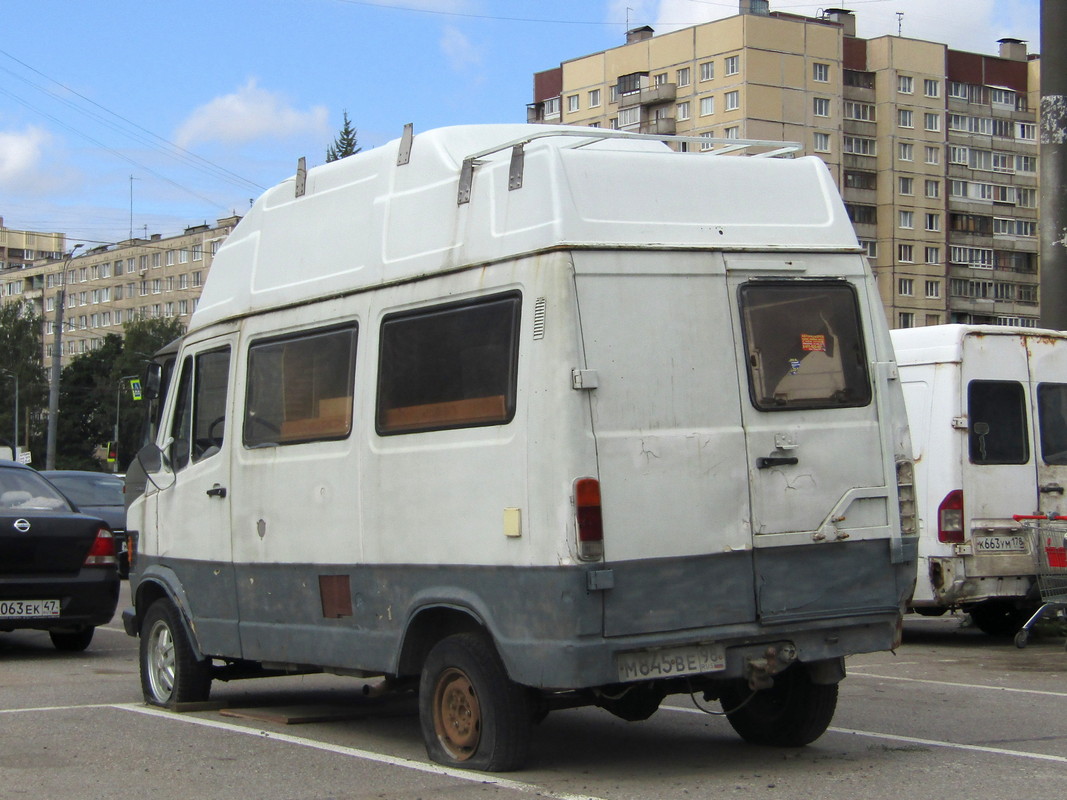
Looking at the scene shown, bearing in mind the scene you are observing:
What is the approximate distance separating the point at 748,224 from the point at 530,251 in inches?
44.0

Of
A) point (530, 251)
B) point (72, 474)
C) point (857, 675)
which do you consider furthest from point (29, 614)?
point (72, 474)

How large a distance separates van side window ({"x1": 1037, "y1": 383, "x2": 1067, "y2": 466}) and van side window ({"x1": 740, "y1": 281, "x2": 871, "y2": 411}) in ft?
22.7

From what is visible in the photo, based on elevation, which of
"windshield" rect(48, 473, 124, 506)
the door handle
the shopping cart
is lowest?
the shopping cart

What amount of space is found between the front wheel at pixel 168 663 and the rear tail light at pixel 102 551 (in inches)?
136

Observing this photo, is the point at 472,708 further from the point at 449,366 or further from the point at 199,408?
the point at 199,408

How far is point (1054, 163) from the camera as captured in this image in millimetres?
15773

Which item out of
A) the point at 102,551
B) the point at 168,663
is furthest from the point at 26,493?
the point at 168,663

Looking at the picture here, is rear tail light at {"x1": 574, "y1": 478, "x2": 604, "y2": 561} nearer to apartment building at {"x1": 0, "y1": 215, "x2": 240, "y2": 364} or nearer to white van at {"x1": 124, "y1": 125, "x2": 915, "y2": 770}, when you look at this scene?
white van at {"x1": 124, "y1": 125, "x2": 915, "y2": 770}

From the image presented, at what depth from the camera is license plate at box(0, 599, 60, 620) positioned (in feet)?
42.4

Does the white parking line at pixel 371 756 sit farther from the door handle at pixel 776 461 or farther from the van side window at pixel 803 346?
the van side window at pixel 803 346

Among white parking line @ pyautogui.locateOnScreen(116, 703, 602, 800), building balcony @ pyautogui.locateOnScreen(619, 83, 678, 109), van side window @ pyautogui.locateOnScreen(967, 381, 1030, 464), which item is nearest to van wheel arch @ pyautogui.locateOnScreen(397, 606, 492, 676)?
white parking line @ pyautogui.locateOnScreen(116, 703, 602, 800)

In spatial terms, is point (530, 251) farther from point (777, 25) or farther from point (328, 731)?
point (777, 25)

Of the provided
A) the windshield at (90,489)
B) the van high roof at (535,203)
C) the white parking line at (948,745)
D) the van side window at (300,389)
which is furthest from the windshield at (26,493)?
the windshield at (90,489)

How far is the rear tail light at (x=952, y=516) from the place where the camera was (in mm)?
13281
